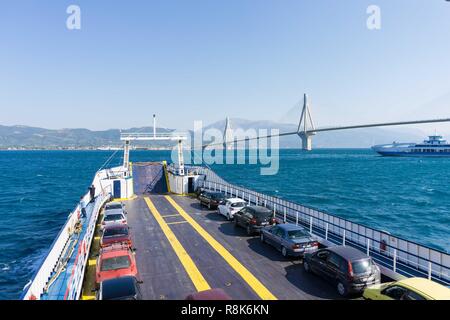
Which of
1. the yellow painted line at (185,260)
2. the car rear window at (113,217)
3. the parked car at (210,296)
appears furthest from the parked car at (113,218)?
the parked car at (210,296)

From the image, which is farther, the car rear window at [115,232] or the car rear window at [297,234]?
the car rear window at [115,232]

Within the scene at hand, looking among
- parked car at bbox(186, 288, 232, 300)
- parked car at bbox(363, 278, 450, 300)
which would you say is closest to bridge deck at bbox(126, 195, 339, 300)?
parked car at bbox(363, 278, 450, 300)

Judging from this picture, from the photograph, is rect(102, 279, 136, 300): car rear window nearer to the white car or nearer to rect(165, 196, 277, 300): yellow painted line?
rect(165, 196, 277, 300): yellow painted line

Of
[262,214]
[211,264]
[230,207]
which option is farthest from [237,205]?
[211,264]

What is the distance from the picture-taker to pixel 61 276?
1094 centimetres

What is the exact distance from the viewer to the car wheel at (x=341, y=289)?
395 inches

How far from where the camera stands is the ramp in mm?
33844

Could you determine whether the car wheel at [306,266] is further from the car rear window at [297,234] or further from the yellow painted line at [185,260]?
the yellow painted line at [185,260]

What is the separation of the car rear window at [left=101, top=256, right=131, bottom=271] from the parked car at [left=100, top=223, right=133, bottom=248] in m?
1.96

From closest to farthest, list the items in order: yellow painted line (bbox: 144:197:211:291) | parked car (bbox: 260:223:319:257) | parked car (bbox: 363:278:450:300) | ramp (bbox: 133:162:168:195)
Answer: parked car (bbox: 363:278:450:300) → yellow painted line (bbox: 144:197:211:291) → parked car (bbox: 260:223:319:257) → ramp (bbox: 133:162:168:195)

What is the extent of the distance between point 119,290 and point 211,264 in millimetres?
4903

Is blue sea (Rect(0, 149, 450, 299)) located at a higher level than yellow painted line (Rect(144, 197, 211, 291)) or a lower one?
lower

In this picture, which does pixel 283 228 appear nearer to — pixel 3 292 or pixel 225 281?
pixel 225 281

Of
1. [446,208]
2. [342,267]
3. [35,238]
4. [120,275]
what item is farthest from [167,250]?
[446,208]
